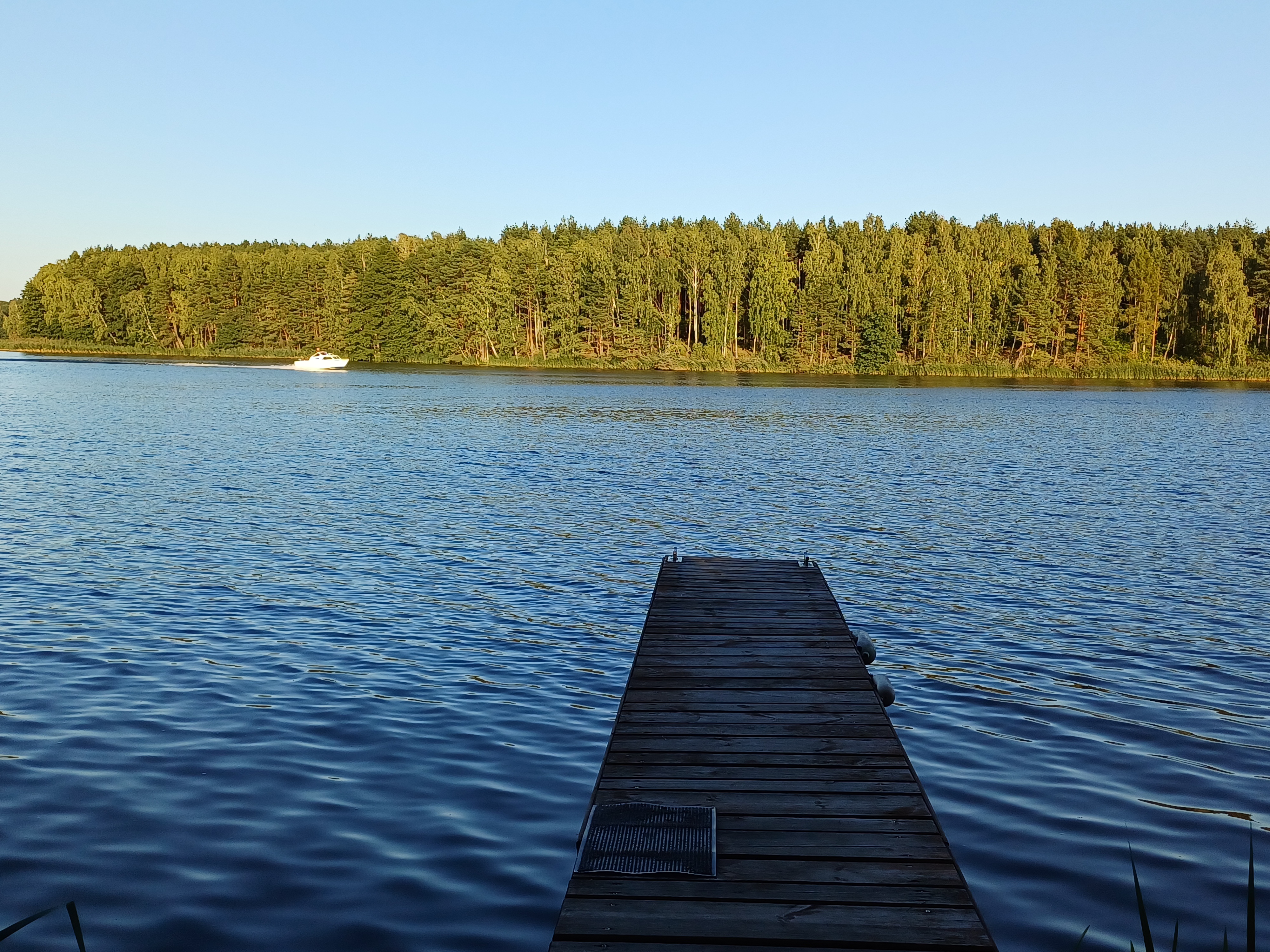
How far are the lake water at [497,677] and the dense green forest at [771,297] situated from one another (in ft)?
270

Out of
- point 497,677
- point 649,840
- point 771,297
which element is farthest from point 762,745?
point 771,297

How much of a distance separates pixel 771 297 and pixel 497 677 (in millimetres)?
102662

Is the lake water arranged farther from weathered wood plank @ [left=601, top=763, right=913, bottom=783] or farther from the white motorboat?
the white motorboat

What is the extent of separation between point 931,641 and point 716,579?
2788 mm

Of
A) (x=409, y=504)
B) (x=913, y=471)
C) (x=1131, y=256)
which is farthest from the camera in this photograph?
(x=1131, y=256)

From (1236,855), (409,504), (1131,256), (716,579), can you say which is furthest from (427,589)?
(1131,256)

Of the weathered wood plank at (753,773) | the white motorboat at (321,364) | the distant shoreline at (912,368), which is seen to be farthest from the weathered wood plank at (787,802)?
the white motorboat at (321,364)

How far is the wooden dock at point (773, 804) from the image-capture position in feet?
15.1

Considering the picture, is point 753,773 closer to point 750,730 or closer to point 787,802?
point 787,802

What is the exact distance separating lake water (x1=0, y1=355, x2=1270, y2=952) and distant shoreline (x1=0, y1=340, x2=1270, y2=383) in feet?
267

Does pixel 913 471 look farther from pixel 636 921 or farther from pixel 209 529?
pixel 636 921

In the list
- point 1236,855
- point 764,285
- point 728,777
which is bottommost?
point 1236,855

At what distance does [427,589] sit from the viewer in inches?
610

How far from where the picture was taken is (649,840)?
548 cm
